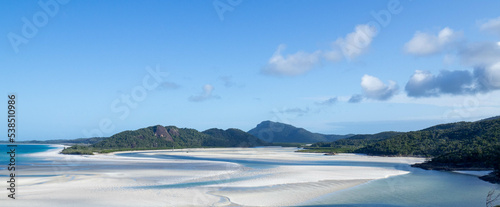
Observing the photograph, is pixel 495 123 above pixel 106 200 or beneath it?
above

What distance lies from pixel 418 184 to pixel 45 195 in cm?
3044

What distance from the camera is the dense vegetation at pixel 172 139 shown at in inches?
5305

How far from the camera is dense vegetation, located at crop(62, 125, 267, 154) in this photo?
134750 mm

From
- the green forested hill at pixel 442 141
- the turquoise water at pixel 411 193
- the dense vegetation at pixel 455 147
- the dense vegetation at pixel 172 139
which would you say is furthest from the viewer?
the dense vegetation at pixel 172 139

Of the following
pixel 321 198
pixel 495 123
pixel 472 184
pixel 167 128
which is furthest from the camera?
pixel 167 128

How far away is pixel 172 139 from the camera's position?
15488 centimetres

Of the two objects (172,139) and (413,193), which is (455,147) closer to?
(413,193)

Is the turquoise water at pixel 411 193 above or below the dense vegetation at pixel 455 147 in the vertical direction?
below

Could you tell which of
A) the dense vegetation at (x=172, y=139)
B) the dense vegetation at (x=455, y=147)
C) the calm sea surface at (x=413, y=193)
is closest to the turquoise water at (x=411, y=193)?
the calm sea surface at (x=413, y=193)

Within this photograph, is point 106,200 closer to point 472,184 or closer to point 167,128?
point 472,184

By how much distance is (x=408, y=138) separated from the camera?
78.4 m

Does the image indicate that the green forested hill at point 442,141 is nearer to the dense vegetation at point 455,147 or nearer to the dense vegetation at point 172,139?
the dense vegetation at point 455,147

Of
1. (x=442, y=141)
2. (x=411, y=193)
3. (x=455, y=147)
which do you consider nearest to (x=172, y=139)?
(x=442, y=141)

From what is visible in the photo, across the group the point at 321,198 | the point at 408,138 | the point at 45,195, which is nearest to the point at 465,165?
the point at 321,198
